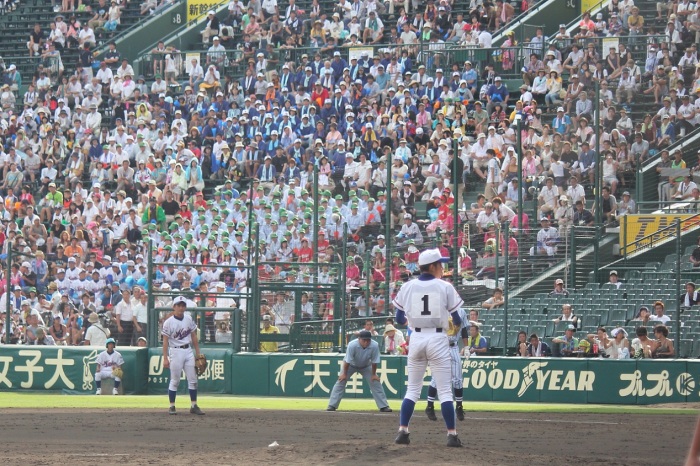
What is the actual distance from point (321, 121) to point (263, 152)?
1.75 m

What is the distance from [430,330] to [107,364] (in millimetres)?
12340

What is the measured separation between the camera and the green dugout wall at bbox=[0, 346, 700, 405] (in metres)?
21.7

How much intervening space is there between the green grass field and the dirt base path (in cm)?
114

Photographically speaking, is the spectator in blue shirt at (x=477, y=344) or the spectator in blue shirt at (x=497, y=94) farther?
the spectator in blue shirt at (x=497, y=94)

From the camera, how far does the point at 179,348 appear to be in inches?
730

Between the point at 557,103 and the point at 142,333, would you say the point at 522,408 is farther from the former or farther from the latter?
the point at 557,103

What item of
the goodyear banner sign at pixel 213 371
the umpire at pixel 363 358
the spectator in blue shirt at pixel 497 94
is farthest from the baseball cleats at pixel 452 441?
the spectator in blue shirt at pixel 497 94

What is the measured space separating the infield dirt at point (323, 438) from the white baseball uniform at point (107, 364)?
4161 millimetres

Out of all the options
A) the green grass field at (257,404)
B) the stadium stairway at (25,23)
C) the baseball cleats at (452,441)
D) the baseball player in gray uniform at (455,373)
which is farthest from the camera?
the stadium stairway at (25,23)

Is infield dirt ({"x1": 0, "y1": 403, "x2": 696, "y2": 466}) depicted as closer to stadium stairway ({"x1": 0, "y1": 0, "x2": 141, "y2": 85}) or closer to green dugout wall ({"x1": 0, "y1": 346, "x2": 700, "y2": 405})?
green dugout wall ({"x1": 0, "y1": 346, "x2": 700, "y2": 405})

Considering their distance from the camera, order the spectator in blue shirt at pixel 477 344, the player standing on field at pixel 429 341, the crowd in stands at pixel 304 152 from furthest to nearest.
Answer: the crowd in stands at pixel 304 152
the spectator in blue shirt at pixel 477 344
the player standing on field at pixel 429 341

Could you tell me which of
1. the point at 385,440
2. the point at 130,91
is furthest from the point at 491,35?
the point at 385,440

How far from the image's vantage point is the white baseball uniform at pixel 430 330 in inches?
507

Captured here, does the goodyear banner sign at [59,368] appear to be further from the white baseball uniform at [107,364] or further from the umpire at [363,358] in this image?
the umpire at [363,358]
